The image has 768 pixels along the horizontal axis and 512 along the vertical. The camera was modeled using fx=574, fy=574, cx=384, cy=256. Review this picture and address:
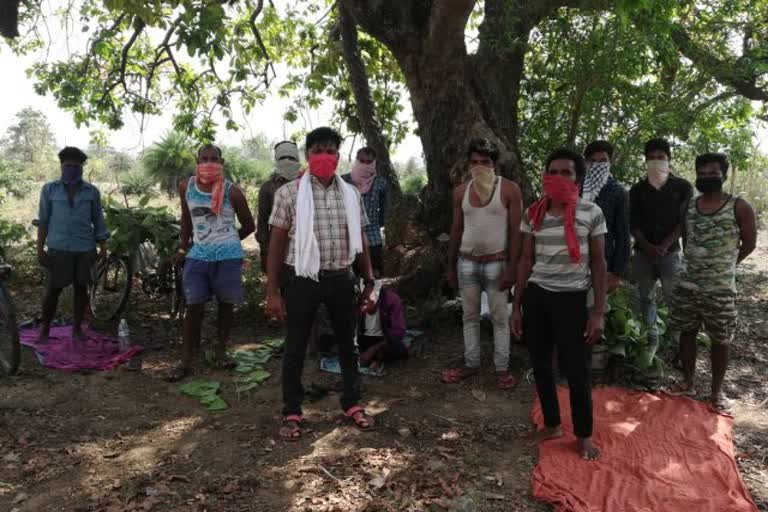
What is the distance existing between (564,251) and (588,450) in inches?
48.2

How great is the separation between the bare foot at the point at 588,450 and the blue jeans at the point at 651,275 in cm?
169

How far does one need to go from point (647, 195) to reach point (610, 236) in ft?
2.33

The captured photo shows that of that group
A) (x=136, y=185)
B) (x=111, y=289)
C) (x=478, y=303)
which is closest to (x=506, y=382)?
(x=478, y=303)

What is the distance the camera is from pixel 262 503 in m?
2.99

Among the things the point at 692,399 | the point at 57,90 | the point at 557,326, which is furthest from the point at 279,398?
the point at 57,90

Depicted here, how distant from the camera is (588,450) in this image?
3.46 metres

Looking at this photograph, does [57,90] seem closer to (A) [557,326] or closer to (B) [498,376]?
(B) [498,376]

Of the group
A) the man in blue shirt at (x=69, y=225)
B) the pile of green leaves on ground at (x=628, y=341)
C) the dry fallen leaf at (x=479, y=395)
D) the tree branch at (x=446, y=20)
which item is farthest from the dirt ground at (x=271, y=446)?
the tree branch at (x=446, y=20)

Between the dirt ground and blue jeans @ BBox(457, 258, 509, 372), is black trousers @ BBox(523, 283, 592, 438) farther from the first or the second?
blue jeans @ BBox(457, 258, 509, 372)

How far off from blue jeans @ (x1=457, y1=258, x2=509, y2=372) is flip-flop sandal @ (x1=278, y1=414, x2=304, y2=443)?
5.23ft

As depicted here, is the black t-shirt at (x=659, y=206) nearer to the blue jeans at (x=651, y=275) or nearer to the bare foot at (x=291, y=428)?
the blue jeans at (x=651, y=275)

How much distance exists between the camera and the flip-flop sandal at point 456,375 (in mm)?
4707

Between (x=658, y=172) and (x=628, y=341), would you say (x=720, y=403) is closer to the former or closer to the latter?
(x=628, y=341)

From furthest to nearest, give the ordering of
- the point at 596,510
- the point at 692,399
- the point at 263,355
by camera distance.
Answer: the point at 263,355 < the point at 692,399 < the point at 596,510
